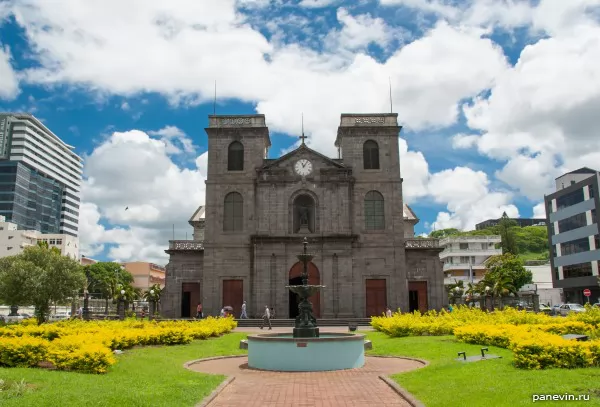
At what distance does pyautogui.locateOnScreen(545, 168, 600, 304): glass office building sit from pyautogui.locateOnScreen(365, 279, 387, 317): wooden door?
1294 inches

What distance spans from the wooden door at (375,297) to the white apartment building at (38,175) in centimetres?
11640

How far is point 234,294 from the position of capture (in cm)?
4359

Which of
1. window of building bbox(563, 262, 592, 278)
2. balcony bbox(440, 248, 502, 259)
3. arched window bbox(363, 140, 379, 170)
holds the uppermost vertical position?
arched window bbox(363, 140, 379, 170)

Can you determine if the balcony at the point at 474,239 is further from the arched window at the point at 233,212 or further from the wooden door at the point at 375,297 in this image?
the arched window at the point at 233,212

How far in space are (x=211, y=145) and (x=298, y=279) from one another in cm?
1374

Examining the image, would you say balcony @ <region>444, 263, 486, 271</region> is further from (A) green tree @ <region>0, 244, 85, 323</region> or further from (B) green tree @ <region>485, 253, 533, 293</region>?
(A) green tree @ <region>0, 244, 85, 323</region>

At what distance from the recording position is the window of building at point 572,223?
6494 centimetres

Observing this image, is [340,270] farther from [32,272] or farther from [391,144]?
[32,272]

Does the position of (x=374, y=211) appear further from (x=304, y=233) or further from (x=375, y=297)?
(x=375, y=297)

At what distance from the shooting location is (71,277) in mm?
31891

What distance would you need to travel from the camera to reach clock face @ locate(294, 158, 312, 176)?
1767 inches

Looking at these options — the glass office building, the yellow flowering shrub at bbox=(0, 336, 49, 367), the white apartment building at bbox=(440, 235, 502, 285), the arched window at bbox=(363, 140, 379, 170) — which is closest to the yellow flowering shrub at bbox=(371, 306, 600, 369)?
the yellow flowering shrub at bbox=(0, 336, 49, 367)

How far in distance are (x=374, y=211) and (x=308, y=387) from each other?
3176cm

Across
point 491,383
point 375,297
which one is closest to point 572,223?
point 375,297
